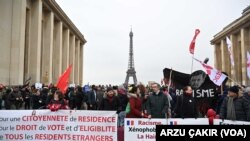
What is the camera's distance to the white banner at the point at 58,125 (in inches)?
404

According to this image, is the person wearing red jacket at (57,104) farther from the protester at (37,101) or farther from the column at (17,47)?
the column at (17,47)

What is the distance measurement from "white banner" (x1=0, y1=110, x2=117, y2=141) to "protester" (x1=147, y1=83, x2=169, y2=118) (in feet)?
3.48

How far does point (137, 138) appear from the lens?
10094 mm

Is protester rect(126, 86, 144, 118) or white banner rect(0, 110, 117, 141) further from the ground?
protester rect(126, 86, 144, 118)

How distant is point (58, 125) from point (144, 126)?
2370mm

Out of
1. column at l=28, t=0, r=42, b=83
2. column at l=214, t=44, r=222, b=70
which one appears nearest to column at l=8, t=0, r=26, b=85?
column at l=28, t=0, r=42, b=83

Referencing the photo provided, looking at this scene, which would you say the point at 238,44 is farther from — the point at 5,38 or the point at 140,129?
the point at 140,129

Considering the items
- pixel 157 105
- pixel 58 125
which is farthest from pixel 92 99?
pixel 157 105

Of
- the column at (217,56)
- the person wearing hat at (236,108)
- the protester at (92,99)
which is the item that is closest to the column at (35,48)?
the protester at (92,99)

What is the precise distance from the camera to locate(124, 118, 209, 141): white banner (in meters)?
10.0

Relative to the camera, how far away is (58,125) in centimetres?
1040

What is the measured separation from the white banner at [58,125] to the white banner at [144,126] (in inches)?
15.4

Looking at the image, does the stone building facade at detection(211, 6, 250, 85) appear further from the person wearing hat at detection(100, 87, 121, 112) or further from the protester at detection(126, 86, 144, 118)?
the protester at detection(126, 86, 144, 118)

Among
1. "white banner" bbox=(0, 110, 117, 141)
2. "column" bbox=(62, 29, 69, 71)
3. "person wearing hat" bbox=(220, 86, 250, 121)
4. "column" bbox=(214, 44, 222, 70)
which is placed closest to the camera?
"person wearing hat" bbox=(220, 86, 250, 121)
